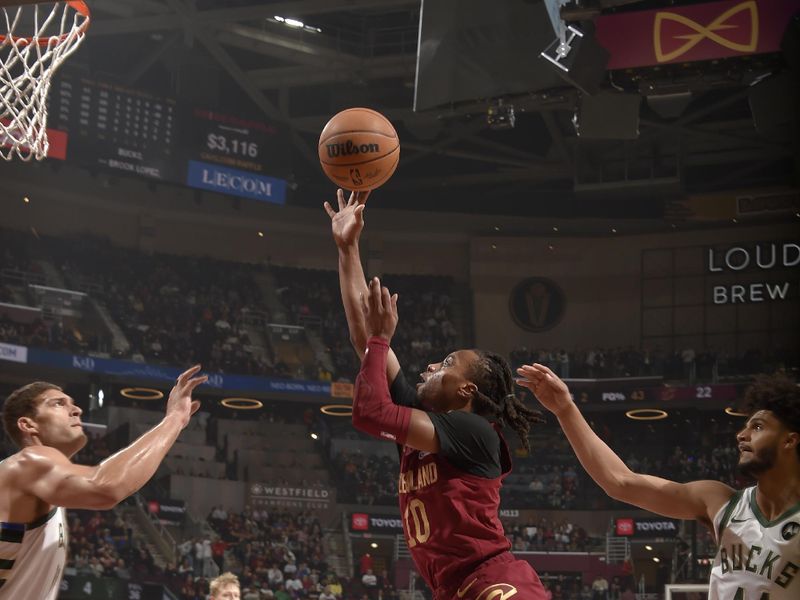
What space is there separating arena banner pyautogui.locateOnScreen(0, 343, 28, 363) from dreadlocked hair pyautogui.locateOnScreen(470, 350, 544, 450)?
19.8m

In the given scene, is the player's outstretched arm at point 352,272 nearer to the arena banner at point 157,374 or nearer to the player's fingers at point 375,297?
the player's fingers at point 375,297

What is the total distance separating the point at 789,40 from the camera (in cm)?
1116

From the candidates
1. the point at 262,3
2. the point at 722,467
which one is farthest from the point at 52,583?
the point at 722,467

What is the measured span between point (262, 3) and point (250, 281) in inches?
325

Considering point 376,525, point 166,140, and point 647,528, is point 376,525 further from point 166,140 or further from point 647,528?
point 166,140

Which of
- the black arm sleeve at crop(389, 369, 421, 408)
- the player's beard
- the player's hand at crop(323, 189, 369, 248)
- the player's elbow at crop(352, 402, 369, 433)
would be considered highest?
the player's hand at crop(323, 189, 369, 248)

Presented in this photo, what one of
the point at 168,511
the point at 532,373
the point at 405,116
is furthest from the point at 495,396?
the point at 405,116

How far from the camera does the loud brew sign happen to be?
2691 centimetres

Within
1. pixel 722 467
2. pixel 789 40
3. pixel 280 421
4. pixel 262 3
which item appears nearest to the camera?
pixel 789 40

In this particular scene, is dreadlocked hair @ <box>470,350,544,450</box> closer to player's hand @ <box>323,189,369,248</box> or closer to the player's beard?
player's hand @ <box>323,189,369,248</box>

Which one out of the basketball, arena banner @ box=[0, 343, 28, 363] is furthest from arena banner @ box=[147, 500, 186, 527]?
the basketball

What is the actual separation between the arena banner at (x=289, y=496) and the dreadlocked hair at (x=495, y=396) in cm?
2114

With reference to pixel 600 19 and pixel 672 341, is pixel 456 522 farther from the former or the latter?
pixel 672 341

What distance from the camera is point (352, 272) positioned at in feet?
15.4
